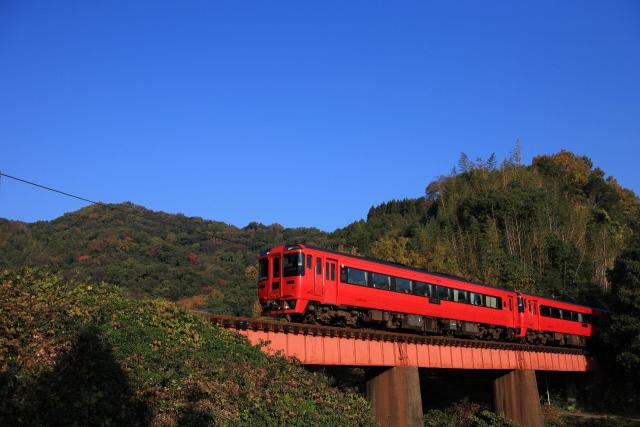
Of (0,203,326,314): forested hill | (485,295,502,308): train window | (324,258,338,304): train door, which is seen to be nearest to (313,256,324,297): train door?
(324,258,338,304): train door

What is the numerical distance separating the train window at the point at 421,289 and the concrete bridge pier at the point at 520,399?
393 inches

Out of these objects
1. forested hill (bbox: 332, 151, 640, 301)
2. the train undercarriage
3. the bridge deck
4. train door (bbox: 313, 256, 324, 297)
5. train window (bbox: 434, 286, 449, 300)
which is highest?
forested hill (bbox: 332, 151, 640, 301)

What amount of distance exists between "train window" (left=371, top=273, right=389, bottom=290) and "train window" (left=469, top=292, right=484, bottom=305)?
8014 millimetres

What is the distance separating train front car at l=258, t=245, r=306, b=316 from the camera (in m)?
23.4

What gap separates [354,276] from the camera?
2547cm

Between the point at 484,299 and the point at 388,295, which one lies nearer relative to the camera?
the point at 388,295

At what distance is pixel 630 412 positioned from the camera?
41094mm

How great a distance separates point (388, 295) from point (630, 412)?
25.1m

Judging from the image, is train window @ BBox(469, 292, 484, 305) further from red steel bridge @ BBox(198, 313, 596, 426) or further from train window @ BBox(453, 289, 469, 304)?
red steel bridge @ BBox(198, 313, 596, 426)

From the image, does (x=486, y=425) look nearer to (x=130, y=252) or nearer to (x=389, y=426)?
(x=389, y=426)

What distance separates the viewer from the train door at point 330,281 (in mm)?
24234

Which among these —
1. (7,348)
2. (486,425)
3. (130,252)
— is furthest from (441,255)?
(130,252)

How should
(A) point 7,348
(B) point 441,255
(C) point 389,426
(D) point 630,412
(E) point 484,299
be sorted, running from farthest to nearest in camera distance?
(B) point 441,255 < (D) point 630,412 < (E) point 484,299 < (C) point 389,426 < (A) point 7,348

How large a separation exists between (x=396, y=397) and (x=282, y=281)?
7493 mm
